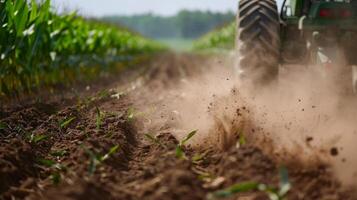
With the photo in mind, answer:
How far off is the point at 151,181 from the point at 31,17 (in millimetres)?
5107

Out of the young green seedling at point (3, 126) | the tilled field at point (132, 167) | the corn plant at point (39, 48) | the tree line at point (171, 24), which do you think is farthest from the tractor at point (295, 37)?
the tree line at point (171, 24)

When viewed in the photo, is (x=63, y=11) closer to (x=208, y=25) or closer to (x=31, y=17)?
(x=31, y=17)

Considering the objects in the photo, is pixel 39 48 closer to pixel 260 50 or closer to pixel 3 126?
pixel 3 126

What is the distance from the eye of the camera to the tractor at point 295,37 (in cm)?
527

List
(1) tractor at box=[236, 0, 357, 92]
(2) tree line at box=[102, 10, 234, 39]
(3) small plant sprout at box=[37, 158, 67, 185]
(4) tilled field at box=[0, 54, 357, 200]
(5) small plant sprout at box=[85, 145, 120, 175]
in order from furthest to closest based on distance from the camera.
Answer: (2) tree line at box=[102, 10, 234, 39] → (1) tractor at box=[236, 0, 357, 92] → (3) small plant sprout at box=[37, 158, 67, 185] → (5) small plant sprout at box=[85, 145, 120, 175] → (4) tilled field at box=[0, 54, 357, 200]

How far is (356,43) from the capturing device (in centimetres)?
526

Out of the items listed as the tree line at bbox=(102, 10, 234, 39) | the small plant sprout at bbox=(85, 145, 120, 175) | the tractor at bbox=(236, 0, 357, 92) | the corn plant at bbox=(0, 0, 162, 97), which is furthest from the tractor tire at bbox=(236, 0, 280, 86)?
the tree line at bbox=(102, 10, 234, 39)

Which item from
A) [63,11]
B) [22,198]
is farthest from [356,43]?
[63,11]

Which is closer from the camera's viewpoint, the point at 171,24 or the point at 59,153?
the point at 59,153

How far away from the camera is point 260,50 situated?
5.64 m

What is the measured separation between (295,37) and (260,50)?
2.03 feet

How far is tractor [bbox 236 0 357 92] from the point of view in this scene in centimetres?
527

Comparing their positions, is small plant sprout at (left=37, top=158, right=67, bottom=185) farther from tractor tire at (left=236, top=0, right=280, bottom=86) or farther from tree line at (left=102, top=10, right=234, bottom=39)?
tree line at (left=102, top=10, right=234, bottom=39)

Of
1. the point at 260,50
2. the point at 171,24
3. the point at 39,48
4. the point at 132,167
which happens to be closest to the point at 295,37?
the point at 260,50
